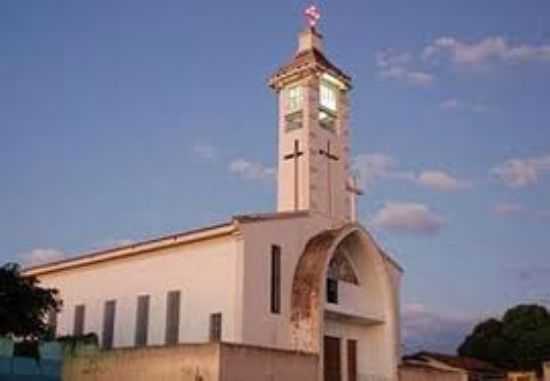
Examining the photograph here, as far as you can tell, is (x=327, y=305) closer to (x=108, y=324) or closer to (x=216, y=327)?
(x=216, y=327)

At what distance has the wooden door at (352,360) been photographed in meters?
32.7

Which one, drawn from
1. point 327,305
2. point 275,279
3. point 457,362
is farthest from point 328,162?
point 457,362

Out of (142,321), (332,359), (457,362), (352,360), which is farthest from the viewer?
(457,362)

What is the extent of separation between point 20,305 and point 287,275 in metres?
9.66

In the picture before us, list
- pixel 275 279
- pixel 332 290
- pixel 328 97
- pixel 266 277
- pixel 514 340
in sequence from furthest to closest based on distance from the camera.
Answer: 1. pixel 514 340
2. pixel 328 97
3. pixel 332 290
4. pixel 275 279
5. pixel 266 277

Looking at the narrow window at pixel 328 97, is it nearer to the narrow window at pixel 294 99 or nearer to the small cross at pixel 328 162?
the narrow window at pixel 294 99

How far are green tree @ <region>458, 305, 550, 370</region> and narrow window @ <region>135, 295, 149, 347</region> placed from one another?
30003mm

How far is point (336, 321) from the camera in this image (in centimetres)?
A: 3334

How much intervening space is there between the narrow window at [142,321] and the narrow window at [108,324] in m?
1.59

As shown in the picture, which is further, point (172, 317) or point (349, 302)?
point (349, 302)

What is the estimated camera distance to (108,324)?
108 ft

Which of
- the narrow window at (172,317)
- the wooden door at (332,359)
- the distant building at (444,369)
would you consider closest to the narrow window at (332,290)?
the wooden door at (332,359)

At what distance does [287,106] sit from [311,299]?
9753 millimetres

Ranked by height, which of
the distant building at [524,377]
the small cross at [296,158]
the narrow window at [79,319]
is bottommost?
the distant building at [524,377]
